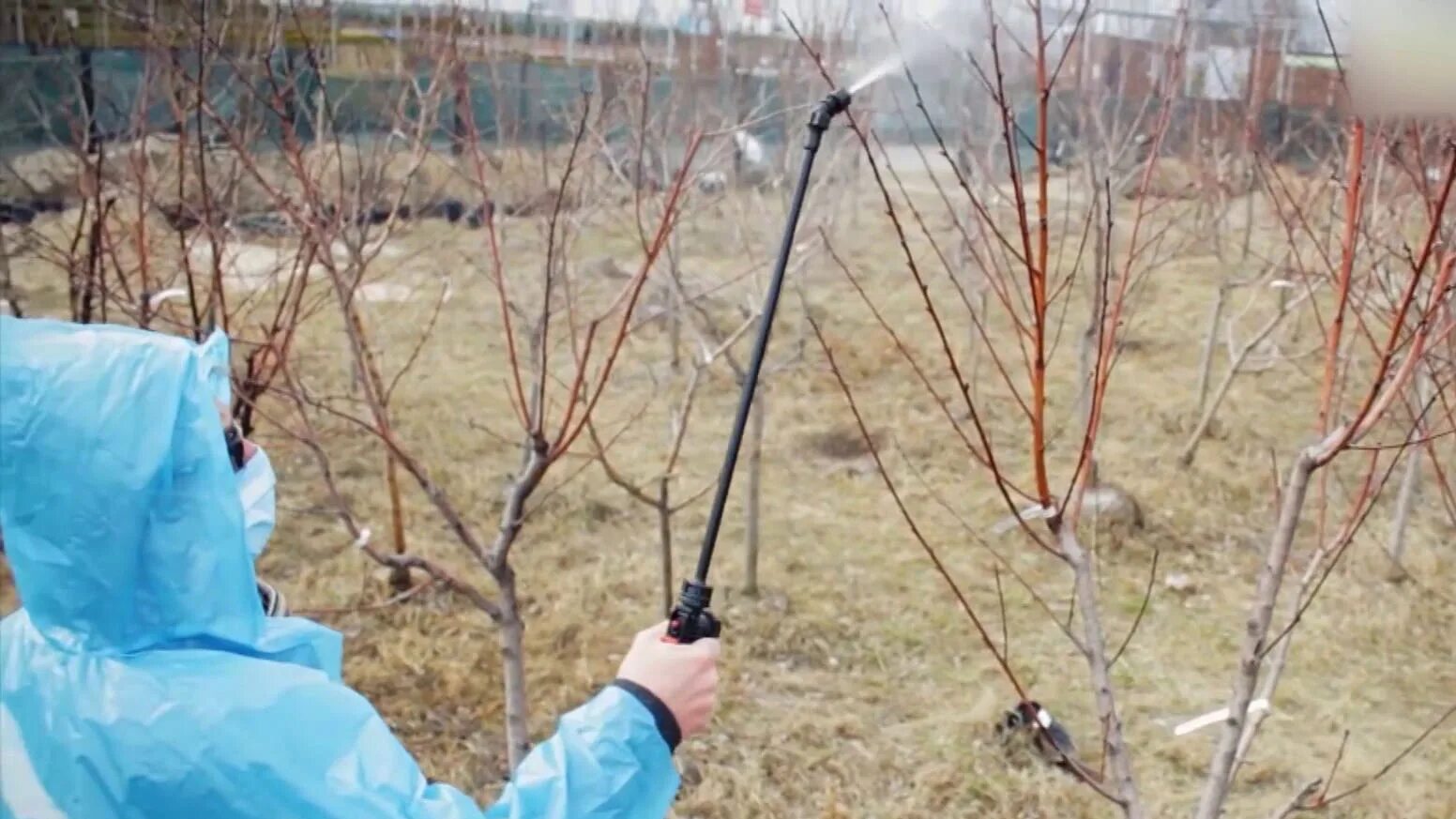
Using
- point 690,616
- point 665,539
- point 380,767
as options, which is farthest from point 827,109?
point 665,539

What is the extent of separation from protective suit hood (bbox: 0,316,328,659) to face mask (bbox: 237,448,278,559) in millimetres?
308

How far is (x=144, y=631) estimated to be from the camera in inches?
49.8

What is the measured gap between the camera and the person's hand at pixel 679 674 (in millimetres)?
1467

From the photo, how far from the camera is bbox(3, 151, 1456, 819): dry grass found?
152 inches

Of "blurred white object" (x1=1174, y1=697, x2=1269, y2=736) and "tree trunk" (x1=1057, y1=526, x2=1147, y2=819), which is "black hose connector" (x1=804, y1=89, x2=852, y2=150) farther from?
"blurred white object" (x1=1174, y1=697, x2=1269, y2=736)

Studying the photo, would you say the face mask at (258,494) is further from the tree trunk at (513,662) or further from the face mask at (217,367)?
the tree trunk at (513,662)

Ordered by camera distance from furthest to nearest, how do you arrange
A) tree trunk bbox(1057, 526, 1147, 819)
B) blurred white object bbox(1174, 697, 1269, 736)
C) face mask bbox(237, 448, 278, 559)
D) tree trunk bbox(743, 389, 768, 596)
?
tree trunk bbox(743, 389, 768, 596) → blurred white object bbox(1174, 697, 1269, 736) → tree trunk bbox(1057, 526, 1147, 819) → face mask bbox(237, 448, 278, 559)

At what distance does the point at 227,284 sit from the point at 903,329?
514cm

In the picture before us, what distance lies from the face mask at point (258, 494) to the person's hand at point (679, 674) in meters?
0.51

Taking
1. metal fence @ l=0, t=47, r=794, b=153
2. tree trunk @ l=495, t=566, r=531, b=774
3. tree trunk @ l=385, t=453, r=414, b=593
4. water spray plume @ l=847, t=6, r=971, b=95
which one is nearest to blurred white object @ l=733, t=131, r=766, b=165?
metal fence @ l=0, t=47, r=794, b=153

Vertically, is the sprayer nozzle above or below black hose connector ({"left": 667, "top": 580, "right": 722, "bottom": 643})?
above

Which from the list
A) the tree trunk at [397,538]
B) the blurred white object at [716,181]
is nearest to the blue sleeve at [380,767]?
the tree trunk at [397,538]

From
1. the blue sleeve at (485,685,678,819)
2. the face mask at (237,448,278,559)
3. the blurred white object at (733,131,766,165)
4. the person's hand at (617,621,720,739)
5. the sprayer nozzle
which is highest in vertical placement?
the sprayer nozzle

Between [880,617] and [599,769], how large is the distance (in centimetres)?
358
